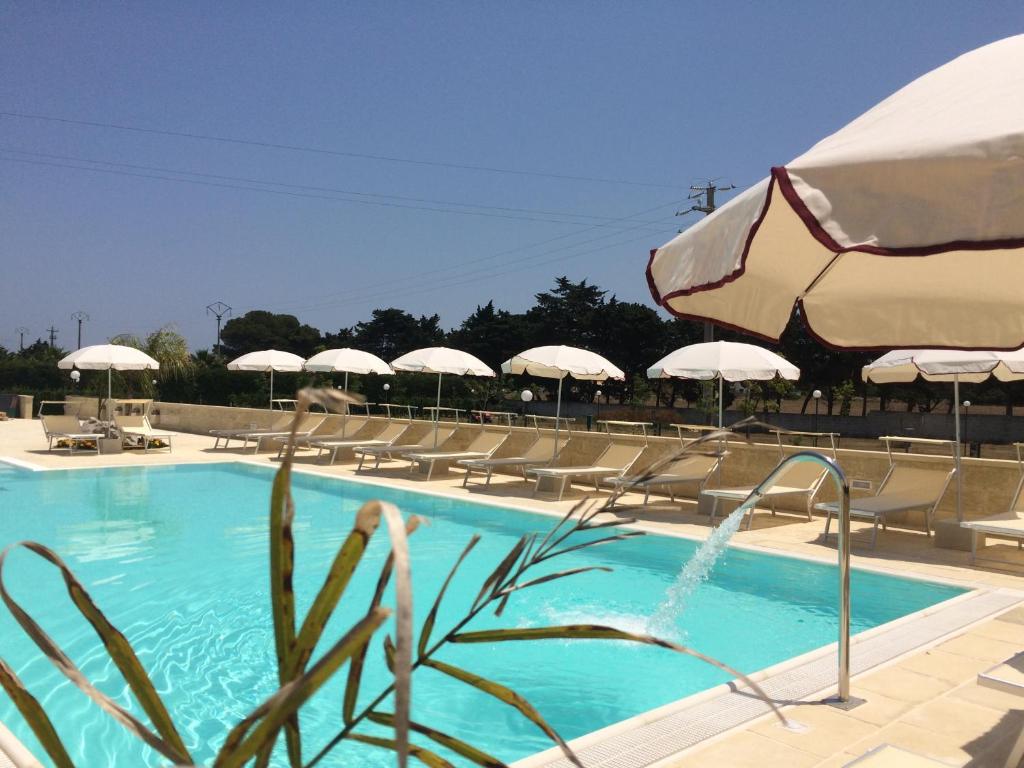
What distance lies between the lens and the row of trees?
28.3m

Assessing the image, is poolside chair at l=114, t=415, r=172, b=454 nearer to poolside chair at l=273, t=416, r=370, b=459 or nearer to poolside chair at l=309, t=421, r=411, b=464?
poolside chair at l=273, t=416, r=370, b=459

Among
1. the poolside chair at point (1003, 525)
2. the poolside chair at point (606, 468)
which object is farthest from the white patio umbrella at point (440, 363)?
the poolside chair at point (1003, 525)

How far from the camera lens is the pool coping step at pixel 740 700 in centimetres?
334

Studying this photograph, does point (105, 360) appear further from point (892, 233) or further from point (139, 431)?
point (892, 233)

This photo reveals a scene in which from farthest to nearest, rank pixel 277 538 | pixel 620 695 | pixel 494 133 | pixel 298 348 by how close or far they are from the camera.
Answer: pixel 298 348
pixel 494 133
pixel 620 695
pixel 277 538

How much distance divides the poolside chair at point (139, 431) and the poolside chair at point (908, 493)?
46.3 feet

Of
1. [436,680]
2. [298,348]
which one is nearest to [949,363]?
[436,680]

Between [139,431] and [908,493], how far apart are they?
14877 mm

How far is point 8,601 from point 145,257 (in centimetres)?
4118

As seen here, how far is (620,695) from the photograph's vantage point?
195 inches

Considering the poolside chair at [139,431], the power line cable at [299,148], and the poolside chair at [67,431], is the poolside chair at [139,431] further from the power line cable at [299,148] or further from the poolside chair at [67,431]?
the power line cable at [299,148]

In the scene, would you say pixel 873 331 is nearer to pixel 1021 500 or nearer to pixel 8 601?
pixel 8 601

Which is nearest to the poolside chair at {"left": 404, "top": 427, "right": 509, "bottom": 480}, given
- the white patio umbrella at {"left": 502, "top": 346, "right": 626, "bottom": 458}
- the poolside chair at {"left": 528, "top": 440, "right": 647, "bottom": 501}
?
the white patio umbrella at {"left": 502, "top": 346, "right": 626, "bottom": 458}

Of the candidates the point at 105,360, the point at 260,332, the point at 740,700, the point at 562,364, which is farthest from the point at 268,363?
the point at 260,332
